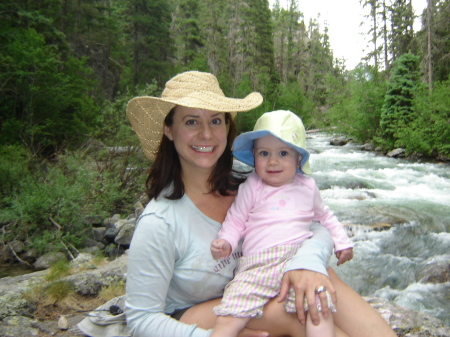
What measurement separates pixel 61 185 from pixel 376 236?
573cm

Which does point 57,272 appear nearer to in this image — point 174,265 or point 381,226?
point 174,265

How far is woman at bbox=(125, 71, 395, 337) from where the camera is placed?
1.41 m

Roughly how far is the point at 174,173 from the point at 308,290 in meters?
0.82

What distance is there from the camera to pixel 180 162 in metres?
1.83

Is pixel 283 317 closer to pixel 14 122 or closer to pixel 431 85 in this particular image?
pixel 14 122

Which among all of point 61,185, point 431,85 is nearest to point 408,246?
point 61,185

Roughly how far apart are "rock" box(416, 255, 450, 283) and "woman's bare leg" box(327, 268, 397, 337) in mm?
4199

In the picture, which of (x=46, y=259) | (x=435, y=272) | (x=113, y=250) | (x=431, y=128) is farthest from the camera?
(x=431, y=128)

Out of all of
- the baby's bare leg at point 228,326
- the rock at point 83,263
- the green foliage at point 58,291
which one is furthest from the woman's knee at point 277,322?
the rock at point 83,263

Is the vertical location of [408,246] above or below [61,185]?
below

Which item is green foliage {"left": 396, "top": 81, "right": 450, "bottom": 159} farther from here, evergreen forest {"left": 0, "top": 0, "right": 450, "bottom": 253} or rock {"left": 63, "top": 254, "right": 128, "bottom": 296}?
rock {"left": 63, "top": 254, "right": 128, "bottom": 296}

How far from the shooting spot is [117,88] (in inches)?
1006

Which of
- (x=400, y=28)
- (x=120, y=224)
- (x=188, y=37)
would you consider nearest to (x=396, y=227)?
(x=120, y=224)

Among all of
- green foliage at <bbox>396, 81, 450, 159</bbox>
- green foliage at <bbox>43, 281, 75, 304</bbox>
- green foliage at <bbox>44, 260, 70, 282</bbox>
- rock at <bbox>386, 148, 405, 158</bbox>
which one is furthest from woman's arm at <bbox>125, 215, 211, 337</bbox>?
rock at <bbox>386, 148, 405, 158</bbox>
